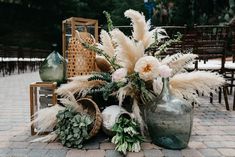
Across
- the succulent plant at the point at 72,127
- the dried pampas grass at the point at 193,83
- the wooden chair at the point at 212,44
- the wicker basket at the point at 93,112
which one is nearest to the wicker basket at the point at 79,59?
the wicker basket at the point at 93,112

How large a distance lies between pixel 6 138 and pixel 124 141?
3.49 feet

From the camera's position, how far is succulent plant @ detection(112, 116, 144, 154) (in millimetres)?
2715

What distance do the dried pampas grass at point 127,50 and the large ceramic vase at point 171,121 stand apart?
1.27 feet

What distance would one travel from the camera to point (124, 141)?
274 cm

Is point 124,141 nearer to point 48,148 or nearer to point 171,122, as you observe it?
point 171,122

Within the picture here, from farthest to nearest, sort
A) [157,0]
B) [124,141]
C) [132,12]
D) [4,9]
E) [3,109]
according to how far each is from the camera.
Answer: [4,9], [157,0], [3,109], [132,12], [124,141]

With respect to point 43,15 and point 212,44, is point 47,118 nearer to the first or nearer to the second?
point 212,44

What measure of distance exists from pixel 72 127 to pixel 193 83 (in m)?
1.08

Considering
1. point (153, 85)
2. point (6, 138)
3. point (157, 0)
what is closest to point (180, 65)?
point (153, 85)

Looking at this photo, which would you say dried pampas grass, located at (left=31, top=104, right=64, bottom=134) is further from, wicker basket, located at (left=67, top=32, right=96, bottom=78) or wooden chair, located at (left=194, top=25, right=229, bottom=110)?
wooden chair, located at (left=194, top=25, right=229, bottom=110)

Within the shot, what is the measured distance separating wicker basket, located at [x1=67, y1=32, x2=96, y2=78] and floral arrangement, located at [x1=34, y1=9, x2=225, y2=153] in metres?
0.13

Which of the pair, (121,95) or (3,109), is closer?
(121,95)

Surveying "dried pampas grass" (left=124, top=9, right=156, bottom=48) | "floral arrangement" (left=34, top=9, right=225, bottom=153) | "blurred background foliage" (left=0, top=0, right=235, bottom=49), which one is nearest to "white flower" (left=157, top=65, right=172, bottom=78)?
"floral arrangement" (left=34, top=9, right=225, bottom=153)

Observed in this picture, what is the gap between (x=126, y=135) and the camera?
279 cm
